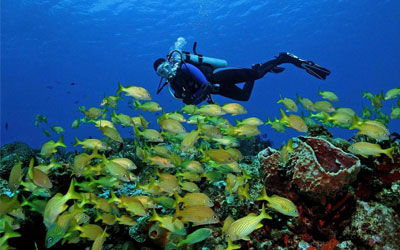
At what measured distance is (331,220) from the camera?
399 centimetres

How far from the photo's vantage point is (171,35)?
41281 millimetres

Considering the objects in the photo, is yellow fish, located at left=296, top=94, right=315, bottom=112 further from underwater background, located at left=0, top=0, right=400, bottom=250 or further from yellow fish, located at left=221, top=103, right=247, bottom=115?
yellow fish, located at left=221, top=103, right=247, bottom=115

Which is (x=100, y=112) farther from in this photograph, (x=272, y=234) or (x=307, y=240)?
(x=307, y=240)

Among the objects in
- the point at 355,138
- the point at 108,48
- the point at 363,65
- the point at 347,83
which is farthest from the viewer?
the point at 347,83

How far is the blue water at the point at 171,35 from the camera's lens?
1340 inches

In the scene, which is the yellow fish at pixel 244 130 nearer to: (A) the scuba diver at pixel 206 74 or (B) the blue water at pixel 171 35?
(A) the scuba diver at pixel 206 74

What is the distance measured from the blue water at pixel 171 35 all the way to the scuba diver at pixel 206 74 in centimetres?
1170

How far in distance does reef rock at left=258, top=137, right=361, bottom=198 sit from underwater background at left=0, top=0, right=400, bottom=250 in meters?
0.02

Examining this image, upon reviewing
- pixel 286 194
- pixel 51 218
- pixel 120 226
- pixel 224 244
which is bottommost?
pixel 120 226

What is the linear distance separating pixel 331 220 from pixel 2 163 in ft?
23.7

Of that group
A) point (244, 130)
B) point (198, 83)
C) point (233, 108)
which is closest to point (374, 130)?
point (244, 130)

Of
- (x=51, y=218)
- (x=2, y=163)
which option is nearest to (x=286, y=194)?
(x=51, y=218)

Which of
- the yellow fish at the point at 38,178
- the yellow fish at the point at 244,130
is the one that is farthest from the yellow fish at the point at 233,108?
the yellow fish at the point at 38,178

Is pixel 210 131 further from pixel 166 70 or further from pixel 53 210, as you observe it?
pixel 166 70
